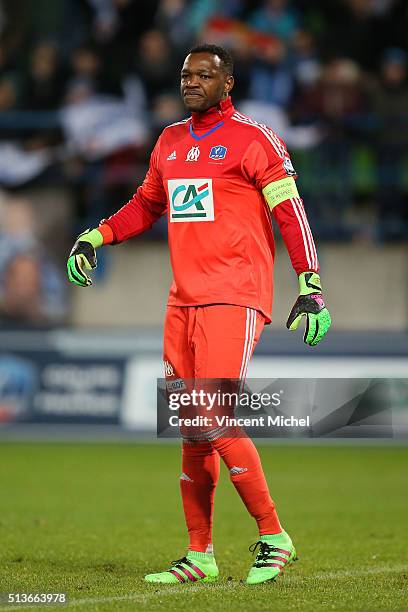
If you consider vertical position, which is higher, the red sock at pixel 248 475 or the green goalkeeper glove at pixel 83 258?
the green goalkeeper glove at pixel 83 258

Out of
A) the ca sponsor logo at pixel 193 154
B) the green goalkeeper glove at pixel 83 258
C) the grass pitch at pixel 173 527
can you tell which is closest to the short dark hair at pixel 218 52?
the ca sponsor logo at pixel 193 154

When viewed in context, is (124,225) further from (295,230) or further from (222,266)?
(295,230)

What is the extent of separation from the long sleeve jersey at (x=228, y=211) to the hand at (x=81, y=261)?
412mm

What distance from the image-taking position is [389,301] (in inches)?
518

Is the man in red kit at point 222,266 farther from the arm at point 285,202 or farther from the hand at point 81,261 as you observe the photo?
the hand at point 81,261

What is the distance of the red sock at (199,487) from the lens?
5414 millimetres

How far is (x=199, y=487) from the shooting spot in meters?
5.45

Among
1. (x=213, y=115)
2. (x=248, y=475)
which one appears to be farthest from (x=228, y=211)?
(x=248, y=475)

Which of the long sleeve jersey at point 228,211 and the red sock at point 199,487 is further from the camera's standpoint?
the red sock at point 199,487

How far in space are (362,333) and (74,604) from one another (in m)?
7.68

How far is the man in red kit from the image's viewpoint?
5.23m

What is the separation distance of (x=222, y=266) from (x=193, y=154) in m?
0.53

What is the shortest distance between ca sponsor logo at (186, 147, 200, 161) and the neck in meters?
0.12

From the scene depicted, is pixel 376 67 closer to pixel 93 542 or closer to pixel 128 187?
pixel 128 187
